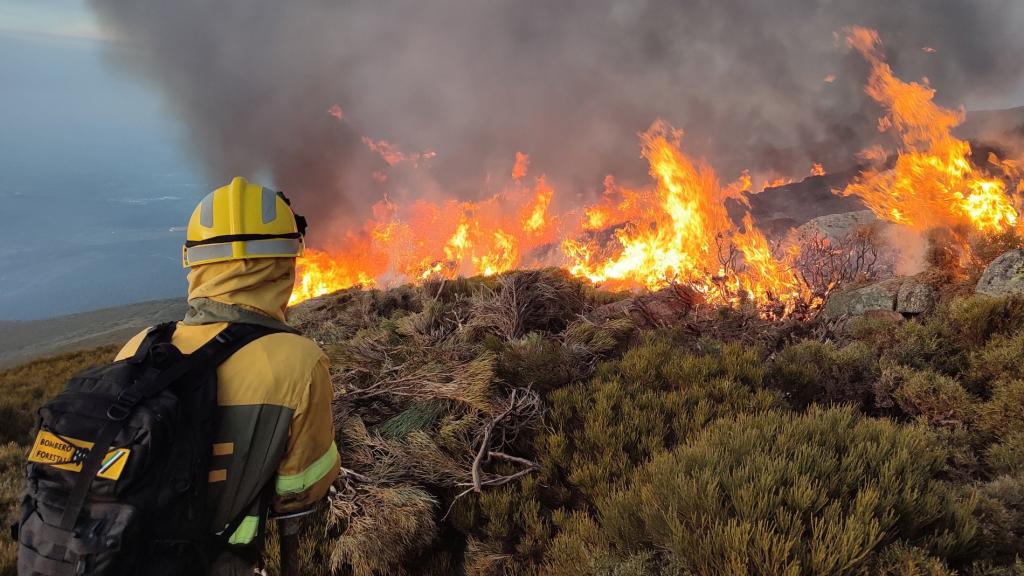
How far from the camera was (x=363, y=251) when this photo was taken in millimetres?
38000

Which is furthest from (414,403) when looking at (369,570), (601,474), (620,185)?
(620,185)

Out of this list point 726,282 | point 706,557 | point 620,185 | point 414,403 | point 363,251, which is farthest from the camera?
point 363,251

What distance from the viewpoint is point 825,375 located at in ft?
17.2

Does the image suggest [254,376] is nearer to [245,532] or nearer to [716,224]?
[245,532]

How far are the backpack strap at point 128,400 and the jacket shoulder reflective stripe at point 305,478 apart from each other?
58cm

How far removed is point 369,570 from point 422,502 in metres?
0.53

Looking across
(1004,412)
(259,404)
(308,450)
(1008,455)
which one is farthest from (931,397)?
(259,404)

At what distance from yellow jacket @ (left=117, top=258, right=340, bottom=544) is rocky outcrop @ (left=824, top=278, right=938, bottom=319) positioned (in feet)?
28.5

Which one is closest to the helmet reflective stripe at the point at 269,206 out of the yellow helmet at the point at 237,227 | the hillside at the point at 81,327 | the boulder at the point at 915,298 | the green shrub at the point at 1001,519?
the yellow helmet at the point at 237,227

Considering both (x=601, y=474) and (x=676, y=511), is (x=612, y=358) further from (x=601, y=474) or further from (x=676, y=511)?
(x=676, y=511)

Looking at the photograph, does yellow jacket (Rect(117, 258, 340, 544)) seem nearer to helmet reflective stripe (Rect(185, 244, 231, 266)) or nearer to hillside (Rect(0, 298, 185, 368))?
helmet reflective stripe (Rect(185, 244, 231, 266))

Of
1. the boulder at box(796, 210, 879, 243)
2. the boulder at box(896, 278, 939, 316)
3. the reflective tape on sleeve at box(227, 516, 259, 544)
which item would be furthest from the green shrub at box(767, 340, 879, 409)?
the boulder at box(796, 210, 879, 243)

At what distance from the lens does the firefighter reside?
6.15ft

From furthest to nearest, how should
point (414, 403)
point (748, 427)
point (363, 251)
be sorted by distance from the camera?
1. point (363, 251)
2. point (414, 403)
3. point (748, 427)
